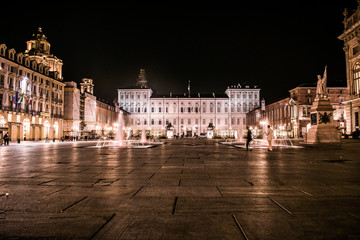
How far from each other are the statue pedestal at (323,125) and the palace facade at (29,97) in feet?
106

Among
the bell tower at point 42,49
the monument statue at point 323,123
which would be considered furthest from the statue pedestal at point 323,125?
the bell tower at point 42,49

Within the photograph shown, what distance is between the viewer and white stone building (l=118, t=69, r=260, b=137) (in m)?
98.9

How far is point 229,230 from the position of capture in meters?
2.60

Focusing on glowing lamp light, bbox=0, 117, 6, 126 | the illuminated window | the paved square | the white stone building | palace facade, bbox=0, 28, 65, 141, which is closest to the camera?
the paved square

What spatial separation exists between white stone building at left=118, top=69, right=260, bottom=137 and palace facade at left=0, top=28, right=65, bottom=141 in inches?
1570

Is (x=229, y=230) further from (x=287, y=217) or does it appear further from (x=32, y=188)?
(x=32, y=188)

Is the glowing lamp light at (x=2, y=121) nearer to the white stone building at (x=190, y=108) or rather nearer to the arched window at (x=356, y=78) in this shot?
the arched window at (x=356, y=78)

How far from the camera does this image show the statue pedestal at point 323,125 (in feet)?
67.8

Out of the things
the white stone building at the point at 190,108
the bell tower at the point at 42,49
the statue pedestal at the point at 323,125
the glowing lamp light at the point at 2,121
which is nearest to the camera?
the statue pedestal at the point at 323,125

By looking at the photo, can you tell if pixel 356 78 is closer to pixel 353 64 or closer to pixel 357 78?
pixel 357 78

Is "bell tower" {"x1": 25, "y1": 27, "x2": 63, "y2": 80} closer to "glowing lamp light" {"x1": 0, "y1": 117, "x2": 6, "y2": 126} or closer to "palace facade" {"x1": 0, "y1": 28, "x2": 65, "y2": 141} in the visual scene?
"palace facade" {"x1": 0, "y1": 28, "x2": 65, "y2": 141}

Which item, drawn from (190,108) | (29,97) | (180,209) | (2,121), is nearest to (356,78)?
(180,209)

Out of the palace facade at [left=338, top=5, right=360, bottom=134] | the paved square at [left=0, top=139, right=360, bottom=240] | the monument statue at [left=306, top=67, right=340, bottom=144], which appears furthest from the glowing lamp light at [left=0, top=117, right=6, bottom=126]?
the palace facade at [left=338, top=5, right=360, bottom=134]

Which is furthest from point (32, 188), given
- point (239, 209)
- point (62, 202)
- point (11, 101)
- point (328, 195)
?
point (11, 101)
